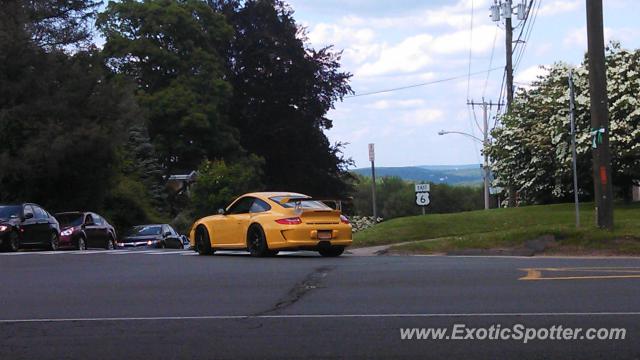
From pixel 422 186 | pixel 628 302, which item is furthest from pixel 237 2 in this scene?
pixel 628 302

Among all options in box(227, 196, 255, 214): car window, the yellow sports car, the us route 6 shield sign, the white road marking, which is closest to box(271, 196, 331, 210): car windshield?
the yellow sports car

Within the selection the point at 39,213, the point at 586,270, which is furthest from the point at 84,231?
the point at 586,270

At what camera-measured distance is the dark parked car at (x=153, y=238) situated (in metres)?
33.9

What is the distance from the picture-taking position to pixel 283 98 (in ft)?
186

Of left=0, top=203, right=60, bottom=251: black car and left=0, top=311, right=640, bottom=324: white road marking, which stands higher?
left=0, top=203, right=60, bottom=251: black car

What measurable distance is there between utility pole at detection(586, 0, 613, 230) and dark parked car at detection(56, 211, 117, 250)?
1612cm

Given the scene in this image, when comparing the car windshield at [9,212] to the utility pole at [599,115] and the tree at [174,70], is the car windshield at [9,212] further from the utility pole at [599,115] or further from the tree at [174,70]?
the tree at [174,70]

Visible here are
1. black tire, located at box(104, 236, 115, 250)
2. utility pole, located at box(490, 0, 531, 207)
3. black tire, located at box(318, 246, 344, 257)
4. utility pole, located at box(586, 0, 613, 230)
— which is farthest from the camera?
utility pole, located at box(490, 0, 531, 207)

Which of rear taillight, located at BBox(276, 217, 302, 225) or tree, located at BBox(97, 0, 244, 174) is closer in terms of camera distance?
rear taillight, located at BBox(276, 217, 302, 225)

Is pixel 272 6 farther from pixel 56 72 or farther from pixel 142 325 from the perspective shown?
pixel 142 325

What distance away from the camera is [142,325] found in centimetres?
950

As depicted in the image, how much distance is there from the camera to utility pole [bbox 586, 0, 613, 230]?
2048cm

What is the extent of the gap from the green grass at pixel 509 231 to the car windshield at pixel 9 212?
9388 mm

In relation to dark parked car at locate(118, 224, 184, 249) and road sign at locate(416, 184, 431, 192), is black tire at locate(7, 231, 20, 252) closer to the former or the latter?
dark parked car at locate(118, 224, 184, 249)
